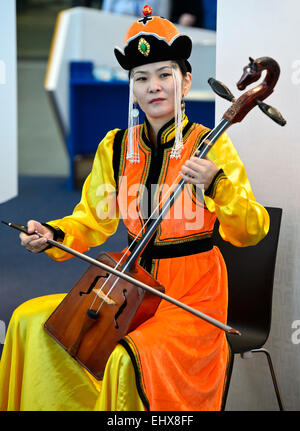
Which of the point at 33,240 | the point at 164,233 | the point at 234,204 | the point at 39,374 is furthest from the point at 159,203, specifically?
the point at 39,374

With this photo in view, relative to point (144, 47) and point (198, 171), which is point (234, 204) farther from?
point (144, 47)

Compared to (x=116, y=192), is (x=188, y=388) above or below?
below

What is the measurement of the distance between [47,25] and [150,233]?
40.6ft

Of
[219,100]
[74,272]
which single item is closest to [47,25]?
[74,272]

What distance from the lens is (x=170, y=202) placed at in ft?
→ 4.91

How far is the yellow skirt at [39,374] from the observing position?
5.15ft

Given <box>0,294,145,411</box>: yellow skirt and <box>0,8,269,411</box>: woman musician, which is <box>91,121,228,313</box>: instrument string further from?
<box>0,294,145,411</box>: yellow skirt

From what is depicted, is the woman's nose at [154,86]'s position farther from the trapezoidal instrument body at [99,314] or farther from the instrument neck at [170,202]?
the trapezoidal instrument body at [99,314]

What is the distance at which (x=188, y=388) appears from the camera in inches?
57.7

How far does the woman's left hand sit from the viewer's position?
1415mm

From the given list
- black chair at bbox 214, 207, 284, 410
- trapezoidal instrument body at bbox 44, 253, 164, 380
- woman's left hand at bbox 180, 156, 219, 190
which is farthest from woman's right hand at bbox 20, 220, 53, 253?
black chair at bbox 214, 207, 284, 410

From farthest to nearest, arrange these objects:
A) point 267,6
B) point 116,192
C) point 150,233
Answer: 1. point 267,6
2. point 116,192
3. point 150,233
